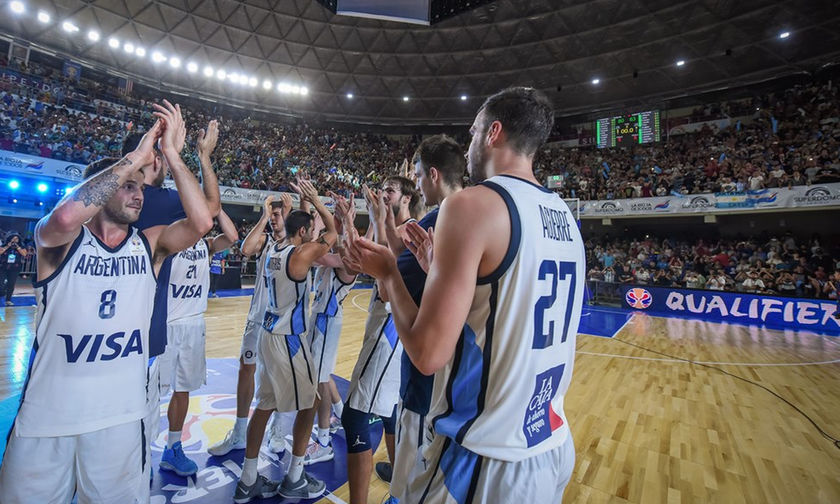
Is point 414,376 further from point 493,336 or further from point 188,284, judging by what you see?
point 188,284

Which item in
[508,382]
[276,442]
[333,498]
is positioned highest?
[508,382]

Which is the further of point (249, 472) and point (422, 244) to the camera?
point (249, 472)

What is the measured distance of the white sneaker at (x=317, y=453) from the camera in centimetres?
331

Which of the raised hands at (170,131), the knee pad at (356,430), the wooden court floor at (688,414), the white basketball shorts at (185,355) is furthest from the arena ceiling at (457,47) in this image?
the knee pad at (356,430)

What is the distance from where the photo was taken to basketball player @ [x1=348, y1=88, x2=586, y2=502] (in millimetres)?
1122

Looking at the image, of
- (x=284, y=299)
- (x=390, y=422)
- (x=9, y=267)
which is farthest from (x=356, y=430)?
(x=9, y=267)

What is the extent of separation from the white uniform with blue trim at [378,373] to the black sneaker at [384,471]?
0.86 m

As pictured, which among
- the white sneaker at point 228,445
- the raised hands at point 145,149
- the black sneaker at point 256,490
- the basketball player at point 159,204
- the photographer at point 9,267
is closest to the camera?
the raised hands at point 145,149

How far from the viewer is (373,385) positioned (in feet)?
8.25

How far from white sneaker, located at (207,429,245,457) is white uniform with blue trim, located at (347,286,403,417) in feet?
5.21

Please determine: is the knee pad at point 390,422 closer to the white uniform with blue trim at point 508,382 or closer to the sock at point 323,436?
the sock at point 323,436

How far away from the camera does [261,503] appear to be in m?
2.71

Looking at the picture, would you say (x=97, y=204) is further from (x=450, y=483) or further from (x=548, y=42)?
(x=548, y=42)

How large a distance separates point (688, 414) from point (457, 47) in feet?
62.0
